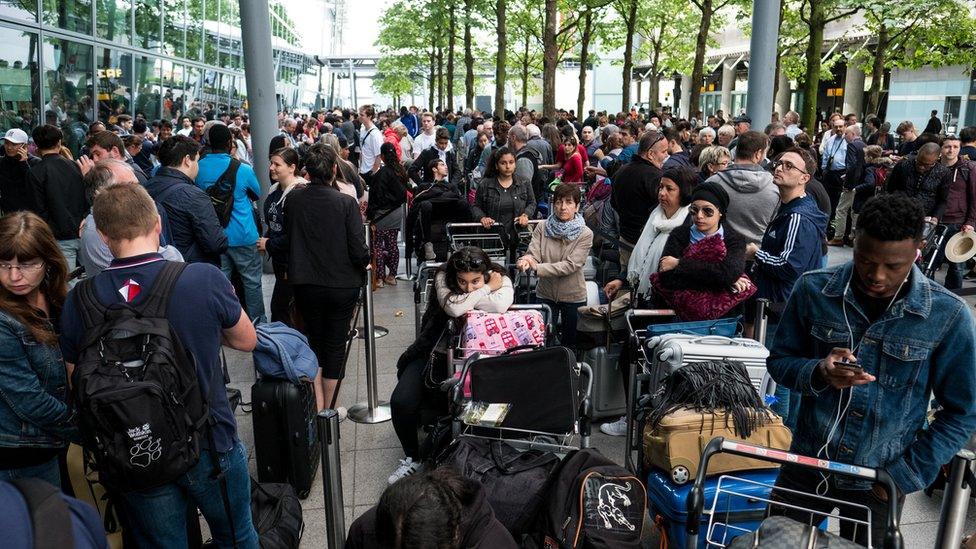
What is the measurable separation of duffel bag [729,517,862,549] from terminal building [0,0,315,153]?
14.4m

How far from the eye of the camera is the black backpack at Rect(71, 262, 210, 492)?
267 cm

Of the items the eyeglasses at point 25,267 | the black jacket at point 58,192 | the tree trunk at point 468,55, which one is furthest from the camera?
the tree trunk at point 468,55

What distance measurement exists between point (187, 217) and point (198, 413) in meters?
3.29

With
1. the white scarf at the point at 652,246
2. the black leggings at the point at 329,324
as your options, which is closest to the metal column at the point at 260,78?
the black leggings at the point at 329,324

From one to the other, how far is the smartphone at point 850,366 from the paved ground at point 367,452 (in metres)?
2.01

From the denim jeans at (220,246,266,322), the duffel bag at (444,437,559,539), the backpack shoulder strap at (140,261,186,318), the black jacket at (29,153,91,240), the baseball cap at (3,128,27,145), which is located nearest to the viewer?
the backpack shoulder strap at (140,261,186,318)

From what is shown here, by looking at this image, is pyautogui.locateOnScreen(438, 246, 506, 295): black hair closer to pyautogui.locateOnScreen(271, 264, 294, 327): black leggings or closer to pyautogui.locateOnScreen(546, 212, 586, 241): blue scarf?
pyautogui.locateOnScreen(546, 212, 586, 241): blue scarf

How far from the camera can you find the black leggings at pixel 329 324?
5.47m

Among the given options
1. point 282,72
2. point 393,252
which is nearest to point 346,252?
point 393,252

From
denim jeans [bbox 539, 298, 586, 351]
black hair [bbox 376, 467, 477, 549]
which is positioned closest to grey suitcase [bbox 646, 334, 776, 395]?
denim jeans [bbox 539, 298, 586, 351]

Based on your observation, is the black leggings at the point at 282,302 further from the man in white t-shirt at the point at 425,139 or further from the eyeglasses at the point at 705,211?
the man in white t-shirt at the point at 425,139

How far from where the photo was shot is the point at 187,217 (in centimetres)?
587

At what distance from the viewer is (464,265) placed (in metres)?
4.96

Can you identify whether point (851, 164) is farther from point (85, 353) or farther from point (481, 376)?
point (85, 353)
